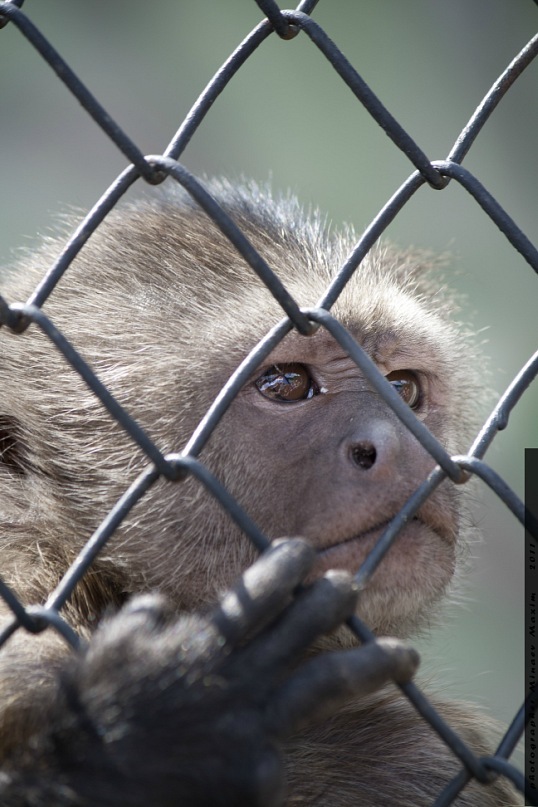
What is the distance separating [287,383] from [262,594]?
1.18m

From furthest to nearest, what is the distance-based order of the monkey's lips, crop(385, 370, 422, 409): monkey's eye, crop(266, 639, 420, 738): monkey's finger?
crop(385, 370, 422, 409): monkey's eye → the monkey's lips → crop(266, 639, 420, 738): monkey's finger

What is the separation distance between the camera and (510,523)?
251 inches

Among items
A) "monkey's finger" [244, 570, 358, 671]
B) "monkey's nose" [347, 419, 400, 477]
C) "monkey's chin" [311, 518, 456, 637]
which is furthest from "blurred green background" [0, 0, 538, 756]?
"monkey's finger" [244, 570, 358, 671]

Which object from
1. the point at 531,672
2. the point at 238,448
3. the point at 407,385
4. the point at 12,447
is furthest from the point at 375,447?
the point at 12,447

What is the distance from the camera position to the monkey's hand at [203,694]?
1242 mm

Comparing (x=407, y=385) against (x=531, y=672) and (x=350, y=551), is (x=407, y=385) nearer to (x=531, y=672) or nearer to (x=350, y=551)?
(x=350, y=551)

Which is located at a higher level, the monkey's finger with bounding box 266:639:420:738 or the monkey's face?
the monkey's face

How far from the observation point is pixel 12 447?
2430mm

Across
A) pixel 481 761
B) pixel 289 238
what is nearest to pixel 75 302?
pixel 289 238

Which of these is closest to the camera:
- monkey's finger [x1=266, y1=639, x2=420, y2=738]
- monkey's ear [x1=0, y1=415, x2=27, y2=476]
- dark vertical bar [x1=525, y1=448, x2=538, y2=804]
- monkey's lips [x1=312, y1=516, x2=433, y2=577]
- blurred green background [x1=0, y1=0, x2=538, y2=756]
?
monkey's finger [x1=266, y1=639, x2=420, y2=738]

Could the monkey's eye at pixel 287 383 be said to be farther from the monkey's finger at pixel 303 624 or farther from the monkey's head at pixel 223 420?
the monkey's finger at pixel 303 624

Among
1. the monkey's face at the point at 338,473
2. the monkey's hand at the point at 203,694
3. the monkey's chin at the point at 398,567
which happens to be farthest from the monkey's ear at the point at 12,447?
the monkey's hand at the point at 203,694

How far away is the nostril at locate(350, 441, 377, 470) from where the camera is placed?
2.06 metres

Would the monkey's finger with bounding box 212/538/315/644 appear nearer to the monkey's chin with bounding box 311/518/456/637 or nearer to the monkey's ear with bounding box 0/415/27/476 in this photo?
the monkey's chin with bounding box 311/518/456/637
